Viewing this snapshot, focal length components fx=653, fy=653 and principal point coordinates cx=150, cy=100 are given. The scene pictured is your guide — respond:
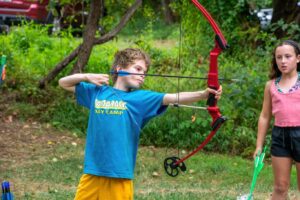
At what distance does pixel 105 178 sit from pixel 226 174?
3.01m

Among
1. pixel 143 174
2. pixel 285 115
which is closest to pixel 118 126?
pixel 285 115

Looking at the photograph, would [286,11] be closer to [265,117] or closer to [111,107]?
[265,117]

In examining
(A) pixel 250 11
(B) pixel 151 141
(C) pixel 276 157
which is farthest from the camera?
(A) pixel 250 11

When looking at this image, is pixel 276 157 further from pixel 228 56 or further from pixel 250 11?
pixel 250 11

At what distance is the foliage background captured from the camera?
776 centimetres

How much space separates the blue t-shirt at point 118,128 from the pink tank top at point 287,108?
1143 millimetres

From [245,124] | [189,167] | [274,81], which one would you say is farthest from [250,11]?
[274,81]

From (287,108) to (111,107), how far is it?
4.63 ft

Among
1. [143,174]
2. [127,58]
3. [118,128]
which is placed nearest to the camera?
[118,128]

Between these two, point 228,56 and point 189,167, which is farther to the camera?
point 228,56

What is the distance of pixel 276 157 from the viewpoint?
15.0ft

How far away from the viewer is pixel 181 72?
30.7 ft

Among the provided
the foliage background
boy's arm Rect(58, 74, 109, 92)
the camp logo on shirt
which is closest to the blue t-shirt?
the camp logo on shirt

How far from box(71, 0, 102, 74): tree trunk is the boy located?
446cm
